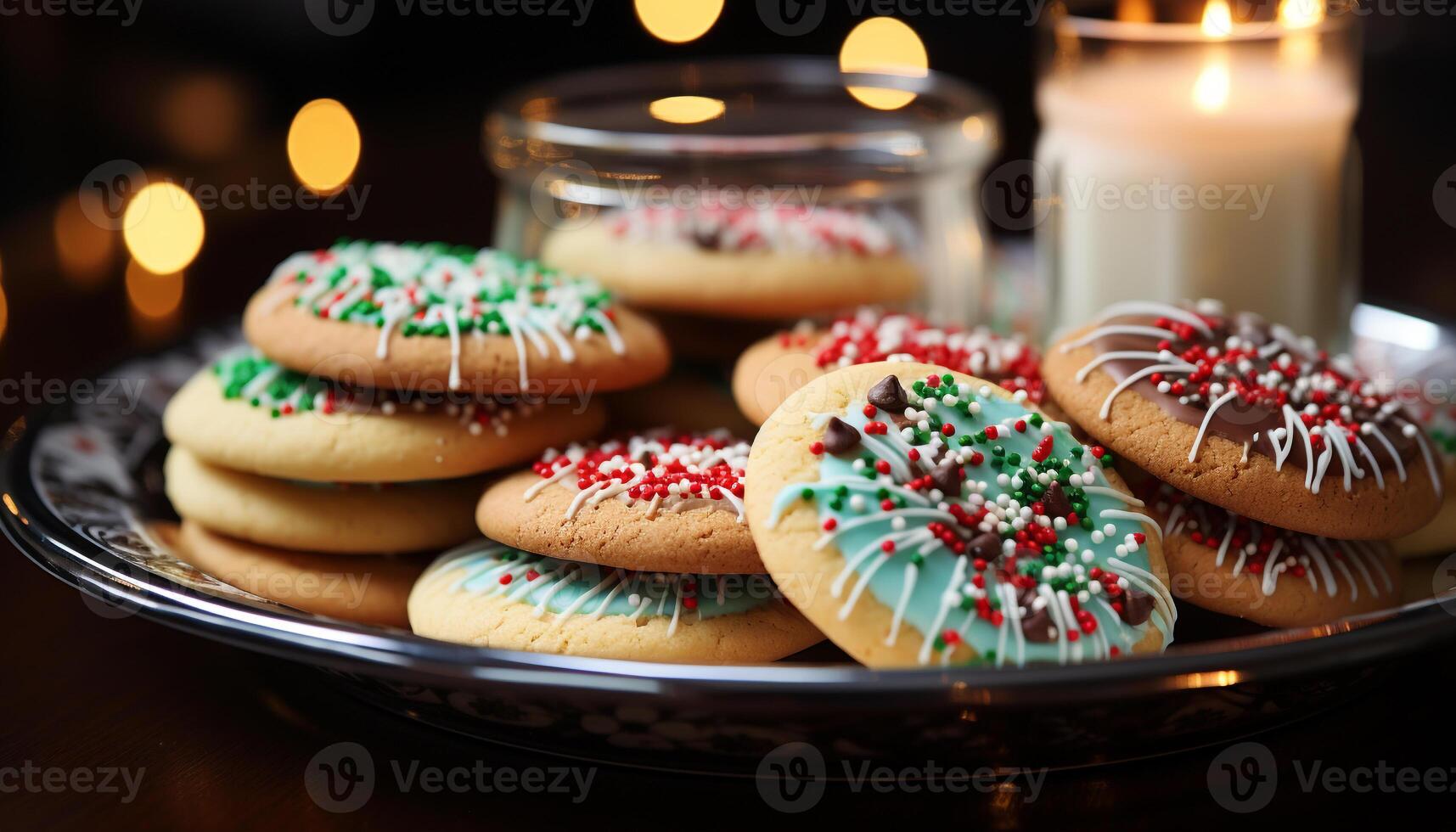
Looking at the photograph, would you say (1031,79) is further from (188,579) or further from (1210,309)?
(188,579)

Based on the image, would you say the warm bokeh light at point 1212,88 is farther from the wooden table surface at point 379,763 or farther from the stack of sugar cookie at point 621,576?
the stack of sugar cookie at point 621,576

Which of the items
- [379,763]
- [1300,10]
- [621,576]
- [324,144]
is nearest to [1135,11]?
[1300,10]

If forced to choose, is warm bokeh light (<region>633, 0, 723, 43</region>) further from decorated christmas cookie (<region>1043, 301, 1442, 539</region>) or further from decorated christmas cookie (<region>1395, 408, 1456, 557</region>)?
decorated christmas cookie (<region>1395, 408, 1456, 557</region>)

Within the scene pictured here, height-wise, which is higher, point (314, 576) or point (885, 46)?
point (885, 46)

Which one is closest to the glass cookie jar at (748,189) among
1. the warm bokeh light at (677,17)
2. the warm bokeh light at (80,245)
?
the warm bokeh light at (80,245)

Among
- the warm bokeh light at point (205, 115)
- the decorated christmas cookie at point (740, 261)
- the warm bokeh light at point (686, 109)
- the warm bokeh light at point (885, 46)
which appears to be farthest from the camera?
the warm bokeh light at point (885, 46)

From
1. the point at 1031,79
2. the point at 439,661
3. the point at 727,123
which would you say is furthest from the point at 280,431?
the point at 1031,79

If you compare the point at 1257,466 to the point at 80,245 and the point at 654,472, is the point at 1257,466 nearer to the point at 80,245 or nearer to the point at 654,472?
the point at 654,472
